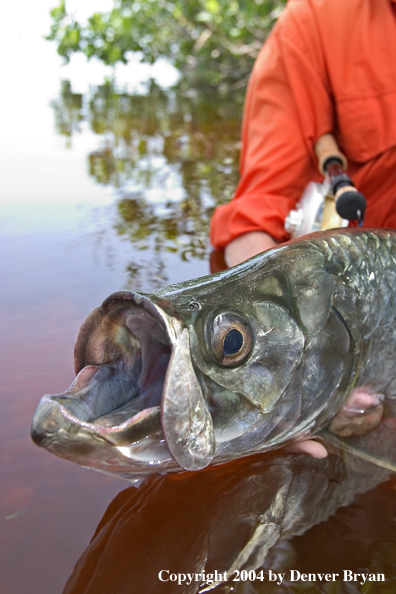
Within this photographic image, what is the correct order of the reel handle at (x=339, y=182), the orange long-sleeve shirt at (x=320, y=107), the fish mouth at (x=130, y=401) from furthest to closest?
the orange long-sleeve shirt at (x=320, y=107), the reel handle at (x=339, y=182), the fish mouth at (x=130, y=401)

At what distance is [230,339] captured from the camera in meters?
1.21

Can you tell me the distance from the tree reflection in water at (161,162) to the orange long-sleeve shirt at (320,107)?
517 millimetres

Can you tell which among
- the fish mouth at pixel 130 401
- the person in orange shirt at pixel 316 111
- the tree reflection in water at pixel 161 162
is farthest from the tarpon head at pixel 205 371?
the tree reflection in water at pixel 161 162

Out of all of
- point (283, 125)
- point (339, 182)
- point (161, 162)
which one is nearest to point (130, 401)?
point (339, 182)

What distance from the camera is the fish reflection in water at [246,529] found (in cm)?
121

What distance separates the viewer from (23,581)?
1161mm

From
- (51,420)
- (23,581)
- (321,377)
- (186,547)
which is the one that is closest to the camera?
(51,420)

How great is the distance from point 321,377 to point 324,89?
172cm

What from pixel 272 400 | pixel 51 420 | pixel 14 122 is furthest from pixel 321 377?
pixel 14 122

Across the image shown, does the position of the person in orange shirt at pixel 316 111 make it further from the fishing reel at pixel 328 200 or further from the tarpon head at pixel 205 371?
the tarpon head at pixel 205 371

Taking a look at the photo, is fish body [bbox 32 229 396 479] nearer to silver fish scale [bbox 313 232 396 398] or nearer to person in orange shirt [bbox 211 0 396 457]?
silver fish scale [bbox 313 232 396 398]

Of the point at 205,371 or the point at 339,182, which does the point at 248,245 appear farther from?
the point at 205,371

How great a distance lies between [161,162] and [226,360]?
3.83 meters

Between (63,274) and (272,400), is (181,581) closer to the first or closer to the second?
(272,400)
